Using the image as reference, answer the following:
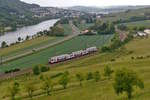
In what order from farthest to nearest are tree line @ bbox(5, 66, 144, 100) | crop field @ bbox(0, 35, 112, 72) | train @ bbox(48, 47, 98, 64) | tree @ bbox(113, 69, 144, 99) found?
crop field @ bbox(0, 35, 112, 72) < train @ bbox(48, 47, 98, 64) < tree line @ bbox(5, 66, 144, 100) < tree @ bbox(113, 69, 144, 99)

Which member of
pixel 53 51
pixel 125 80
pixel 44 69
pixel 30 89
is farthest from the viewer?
pixel 53 51

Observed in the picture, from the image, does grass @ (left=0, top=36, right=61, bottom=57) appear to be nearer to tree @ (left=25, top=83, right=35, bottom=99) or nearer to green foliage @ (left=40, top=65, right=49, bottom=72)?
green foliage @ (left=40, top=65, right=49, bottom=72)

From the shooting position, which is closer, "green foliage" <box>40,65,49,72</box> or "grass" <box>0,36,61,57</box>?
"green foliage" <box>40,65,49,72</box>

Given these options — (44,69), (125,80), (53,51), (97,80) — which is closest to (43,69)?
(44,69)

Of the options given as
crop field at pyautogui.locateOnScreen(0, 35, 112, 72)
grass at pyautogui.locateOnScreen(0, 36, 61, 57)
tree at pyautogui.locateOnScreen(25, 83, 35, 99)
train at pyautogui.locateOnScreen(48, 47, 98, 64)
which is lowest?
grass at pyautogui.locateOnScreen(0, 36, 61, 57)

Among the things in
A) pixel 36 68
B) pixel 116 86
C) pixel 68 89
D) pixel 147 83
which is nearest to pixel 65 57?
pixel 36 68

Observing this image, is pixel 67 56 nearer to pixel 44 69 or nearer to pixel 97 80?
pixel 44 69

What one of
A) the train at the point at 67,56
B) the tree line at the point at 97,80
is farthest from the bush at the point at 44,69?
the train at the point at 67,56

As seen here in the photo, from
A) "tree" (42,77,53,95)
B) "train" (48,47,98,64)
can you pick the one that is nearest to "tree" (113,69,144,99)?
"tree" (42,77,53,95)

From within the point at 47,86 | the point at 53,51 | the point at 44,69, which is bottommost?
the point at 53,51
